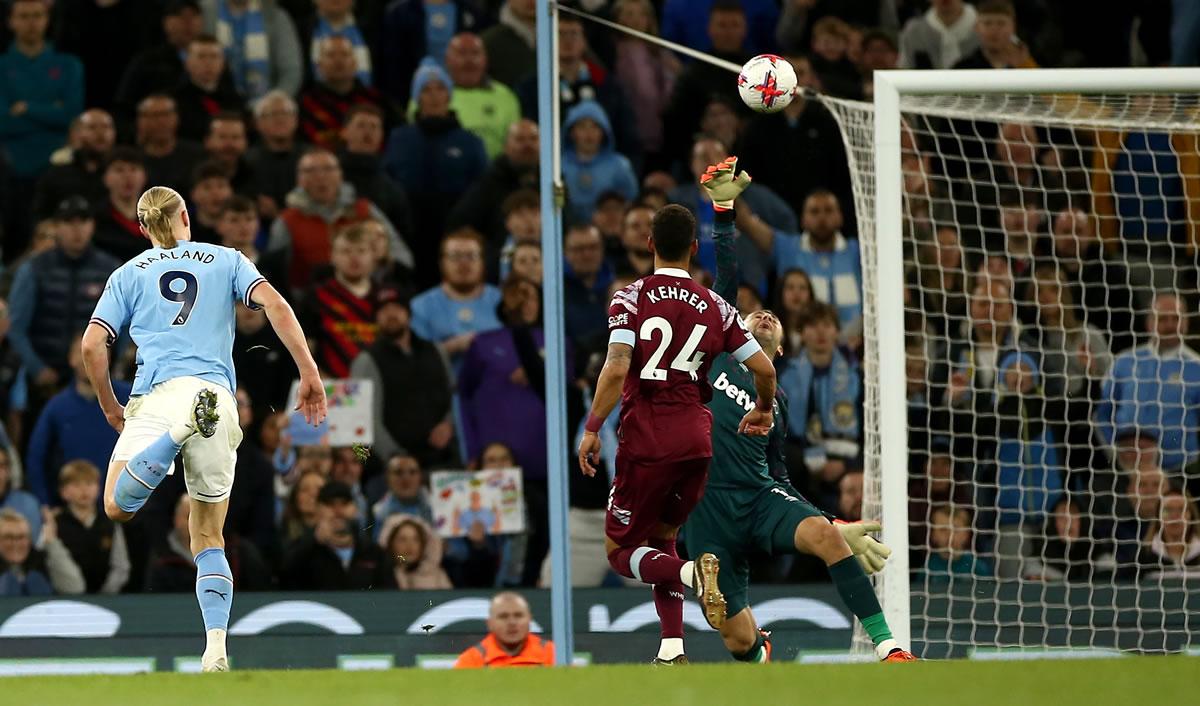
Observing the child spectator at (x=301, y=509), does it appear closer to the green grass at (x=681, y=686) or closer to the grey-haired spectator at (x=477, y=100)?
the grey-haired spectator at (x=477, y=100)

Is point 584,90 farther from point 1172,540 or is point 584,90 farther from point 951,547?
point 1172,540

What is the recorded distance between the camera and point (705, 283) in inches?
489

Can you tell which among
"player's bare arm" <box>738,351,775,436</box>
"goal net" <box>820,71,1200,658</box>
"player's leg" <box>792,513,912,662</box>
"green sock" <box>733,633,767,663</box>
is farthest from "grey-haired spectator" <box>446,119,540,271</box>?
"player's leg" <box>792,513,912,662</box>

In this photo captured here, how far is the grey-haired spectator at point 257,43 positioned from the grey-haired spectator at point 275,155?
797 mm

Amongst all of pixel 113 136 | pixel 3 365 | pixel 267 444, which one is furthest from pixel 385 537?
pixel 113 136

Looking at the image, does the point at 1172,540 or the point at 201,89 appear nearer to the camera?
the point at 1172,540

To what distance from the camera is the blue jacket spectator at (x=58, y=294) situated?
40.1 ft

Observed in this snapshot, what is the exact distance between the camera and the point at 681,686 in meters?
6.29

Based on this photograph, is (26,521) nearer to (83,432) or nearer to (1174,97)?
(83,432)

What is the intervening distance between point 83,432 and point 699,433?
5016 millimetres

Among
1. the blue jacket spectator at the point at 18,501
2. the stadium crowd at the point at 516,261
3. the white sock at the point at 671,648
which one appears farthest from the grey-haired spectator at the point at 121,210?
the white sock at the point at 671,648

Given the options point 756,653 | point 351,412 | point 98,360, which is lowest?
point 756,653

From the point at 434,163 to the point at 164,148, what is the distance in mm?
1908

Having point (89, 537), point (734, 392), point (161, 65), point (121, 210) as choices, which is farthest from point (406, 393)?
point (161, 65)
